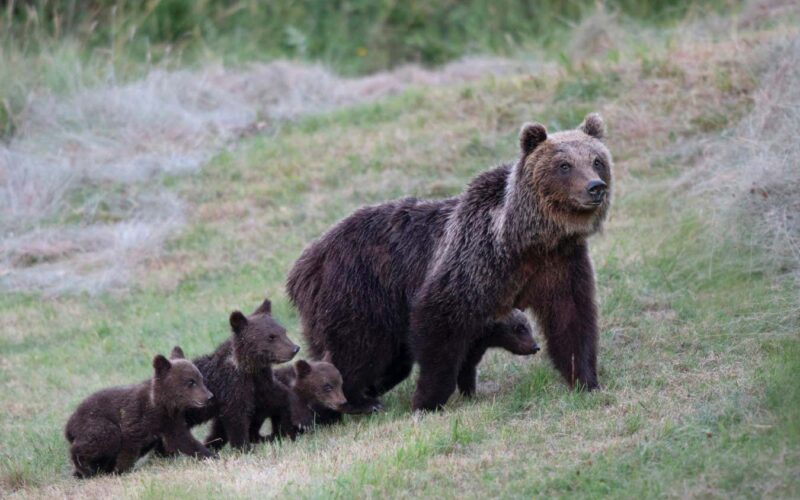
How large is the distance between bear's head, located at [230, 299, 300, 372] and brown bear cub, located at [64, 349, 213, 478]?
1.39 ft

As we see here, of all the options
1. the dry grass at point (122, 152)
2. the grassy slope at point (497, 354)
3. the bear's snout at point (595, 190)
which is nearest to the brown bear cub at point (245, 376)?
the grassy slope at point (497, 354)

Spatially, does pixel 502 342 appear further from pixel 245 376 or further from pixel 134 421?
pixel 134 421

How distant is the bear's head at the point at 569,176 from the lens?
879 centimetres

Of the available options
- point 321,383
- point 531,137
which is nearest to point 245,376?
point 321,383

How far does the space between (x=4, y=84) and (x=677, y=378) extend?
39.8 ft

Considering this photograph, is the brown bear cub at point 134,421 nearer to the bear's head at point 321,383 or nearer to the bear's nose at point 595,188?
the bear's head at point 321,383

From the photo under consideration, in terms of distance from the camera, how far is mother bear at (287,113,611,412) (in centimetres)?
899

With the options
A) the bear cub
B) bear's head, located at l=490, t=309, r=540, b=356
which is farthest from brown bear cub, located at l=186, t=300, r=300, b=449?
bear's head, located at l=490, t=309, r=540, b=356

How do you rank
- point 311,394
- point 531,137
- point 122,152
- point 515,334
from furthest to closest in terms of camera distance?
1. point 122,152
2. point 515,334
3. point 311,394
4. point 531,137

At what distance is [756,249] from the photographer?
11414 millimetres

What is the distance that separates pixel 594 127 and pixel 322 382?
9.32ft

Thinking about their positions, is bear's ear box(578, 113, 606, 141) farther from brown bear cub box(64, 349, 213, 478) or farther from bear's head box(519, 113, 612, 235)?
brown bear cub box(64, 349, 213, 478)

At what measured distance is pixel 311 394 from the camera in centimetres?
953

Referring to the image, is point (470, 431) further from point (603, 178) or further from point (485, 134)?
point (485, 134)
